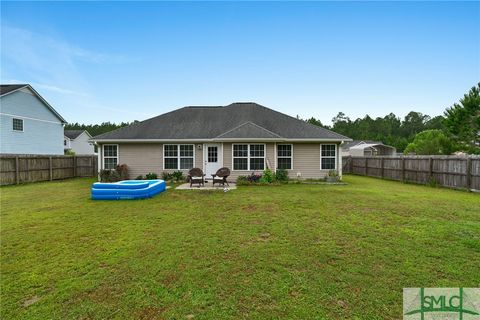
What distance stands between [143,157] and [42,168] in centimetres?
658

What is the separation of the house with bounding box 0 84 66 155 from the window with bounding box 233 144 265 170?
17773 mm

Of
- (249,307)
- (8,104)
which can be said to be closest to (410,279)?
(249,307)

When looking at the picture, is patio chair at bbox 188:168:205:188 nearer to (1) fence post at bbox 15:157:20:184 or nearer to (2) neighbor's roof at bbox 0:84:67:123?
(1) fence post at bbox 15:157:20:184

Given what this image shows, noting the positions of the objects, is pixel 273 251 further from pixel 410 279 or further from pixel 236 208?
pixel 236 208

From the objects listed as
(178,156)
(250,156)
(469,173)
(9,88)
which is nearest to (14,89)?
(9,88)

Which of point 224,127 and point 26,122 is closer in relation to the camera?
point 224,127

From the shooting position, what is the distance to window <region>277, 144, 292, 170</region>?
14.5 meters

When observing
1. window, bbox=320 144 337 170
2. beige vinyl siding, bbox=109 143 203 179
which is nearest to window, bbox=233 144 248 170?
beige vinyl siding, bbox=109 143 203 179

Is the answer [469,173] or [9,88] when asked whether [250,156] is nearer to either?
[469,173]

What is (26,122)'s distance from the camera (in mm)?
19703

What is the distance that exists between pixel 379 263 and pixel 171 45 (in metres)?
16.5

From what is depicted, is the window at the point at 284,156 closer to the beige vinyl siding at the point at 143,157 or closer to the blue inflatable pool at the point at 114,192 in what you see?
the beige vinyl siding at the point at 143,157

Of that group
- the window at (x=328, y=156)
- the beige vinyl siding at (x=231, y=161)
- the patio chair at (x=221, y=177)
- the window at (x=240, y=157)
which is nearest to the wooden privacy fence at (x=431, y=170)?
the window at (x=328, y=156)

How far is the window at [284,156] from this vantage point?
14.5 m
